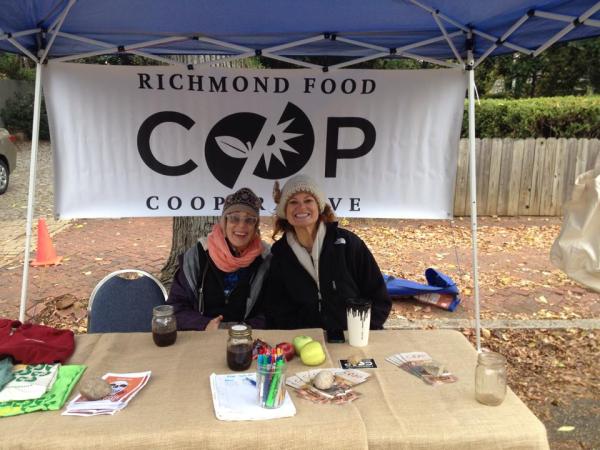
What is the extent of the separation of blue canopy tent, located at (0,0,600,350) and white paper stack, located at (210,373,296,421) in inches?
74.5

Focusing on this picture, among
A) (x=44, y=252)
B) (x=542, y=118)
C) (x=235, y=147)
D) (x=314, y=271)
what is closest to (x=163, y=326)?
(x=314, y=271)

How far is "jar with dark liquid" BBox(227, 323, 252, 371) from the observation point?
1970 mm

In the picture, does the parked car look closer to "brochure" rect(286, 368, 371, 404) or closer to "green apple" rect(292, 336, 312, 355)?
"green apple" rect(292, 336, 312, 355)

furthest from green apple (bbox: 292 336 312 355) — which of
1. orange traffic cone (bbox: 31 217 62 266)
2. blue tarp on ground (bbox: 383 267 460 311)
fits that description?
orange traffic cone (bbox: 31 217 62 266)

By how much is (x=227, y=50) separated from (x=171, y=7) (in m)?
0.86

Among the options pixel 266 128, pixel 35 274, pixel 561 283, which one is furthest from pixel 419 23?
pixel 35 274

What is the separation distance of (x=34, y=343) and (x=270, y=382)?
104 cm

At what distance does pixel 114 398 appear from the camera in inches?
68.9

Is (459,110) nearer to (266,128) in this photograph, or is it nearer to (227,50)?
(266,128)

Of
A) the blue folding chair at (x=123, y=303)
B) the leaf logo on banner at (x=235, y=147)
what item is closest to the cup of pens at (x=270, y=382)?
the blue folding chair at (x=123, y=303)

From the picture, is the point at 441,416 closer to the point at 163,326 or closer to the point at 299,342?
the point at 299,342

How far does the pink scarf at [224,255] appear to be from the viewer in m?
2.82

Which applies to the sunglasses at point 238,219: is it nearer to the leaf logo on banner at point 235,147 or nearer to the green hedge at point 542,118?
the leaf logo on banner at point 235,147

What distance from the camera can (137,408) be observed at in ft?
5.57
